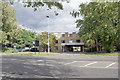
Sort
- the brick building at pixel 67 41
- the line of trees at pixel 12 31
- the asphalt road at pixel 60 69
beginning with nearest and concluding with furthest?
the line of trees at pixel 12 31, the asphalt road at pixel 60 69, the brick building at pixel 67 41

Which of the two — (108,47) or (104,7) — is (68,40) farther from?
(104,7)

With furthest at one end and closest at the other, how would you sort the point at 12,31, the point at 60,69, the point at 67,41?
the point at 67,41 → the point at 12,31 → the point at 60,69

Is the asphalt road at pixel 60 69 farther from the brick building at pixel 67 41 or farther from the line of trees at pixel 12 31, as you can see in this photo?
the brick building at pixel 67 41

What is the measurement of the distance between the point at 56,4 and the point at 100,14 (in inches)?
59.3

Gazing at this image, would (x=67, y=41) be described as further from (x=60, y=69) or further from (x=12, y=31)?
(x=60, y=69)

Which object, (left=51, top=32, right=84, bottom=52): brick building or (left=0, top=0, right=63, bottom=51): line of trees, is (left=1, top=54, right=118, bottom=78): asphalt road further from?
(left=51, top=32, right=84, bottom=52): brick building

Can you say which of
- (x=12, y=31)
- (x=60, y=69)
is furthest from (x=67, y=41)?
(x=60, y=69)

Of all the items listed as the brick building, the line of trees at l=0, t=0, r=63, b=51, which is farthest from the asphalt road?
the brick building

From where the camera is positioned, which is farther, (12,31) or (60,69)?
(12,31)

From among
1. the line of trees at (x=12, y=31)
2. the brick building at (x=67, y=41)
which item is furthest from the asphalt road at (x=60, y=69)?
the brick building at (x=67, y=41)


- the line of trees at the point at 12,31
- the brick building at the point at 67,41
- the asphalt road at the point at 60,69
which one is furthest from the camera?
the brick building at the point at 67,41

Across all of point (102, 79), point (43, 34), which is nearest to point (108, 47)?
point (43, 34)

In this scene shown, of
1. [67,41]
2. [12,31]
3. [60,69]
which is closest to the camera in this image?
[60,69]

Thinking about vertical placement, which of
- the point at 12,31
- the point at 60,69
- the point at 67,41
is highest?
the point at 12,31
